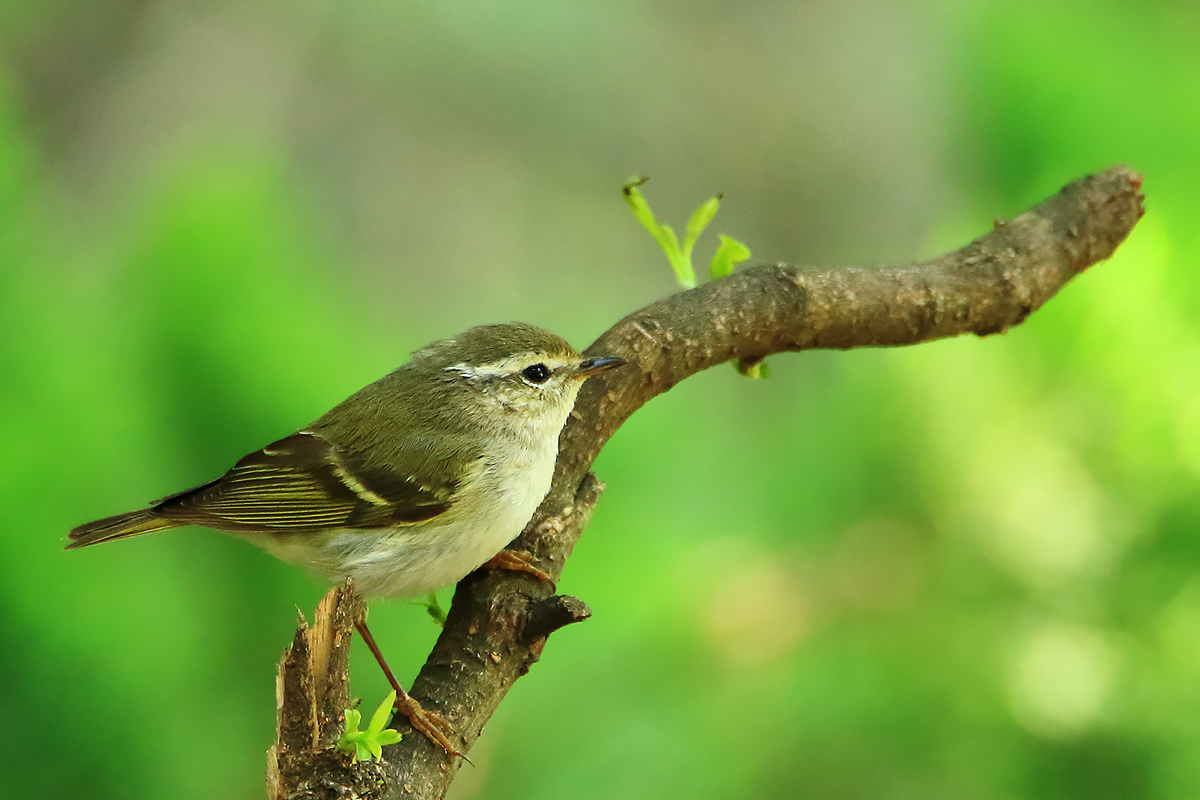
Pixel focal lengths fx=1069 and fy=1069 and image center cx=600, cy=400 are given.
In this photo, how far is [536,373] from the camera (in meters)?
1.29

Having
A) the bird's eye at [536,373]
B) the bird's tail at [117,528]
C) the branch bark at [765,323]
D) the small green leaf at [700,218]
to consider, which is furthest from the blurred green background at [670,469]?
the small green leaf at [700,218]

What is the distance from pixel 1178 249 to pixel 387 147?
1.82 metres

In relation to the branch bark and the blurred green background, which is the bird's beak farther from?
the blurred green background

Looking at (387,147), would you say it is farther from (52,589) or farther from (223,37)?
(52,589)

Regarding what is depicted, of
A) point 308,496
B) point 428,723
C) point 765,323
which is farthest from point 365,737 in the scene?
point 765,323

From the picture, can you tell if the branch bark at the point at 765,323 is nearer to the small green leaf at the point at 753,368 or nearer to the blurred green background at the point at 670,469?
the small green leaf at the point at 753,368

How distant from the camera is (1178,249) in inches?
65.8

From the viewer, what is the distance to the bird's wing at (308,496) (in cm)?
117

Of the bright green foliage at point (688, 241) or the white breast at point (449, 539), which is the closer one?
the white breast at point (449, 539)

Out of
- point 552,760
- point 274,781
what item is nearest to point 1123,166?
point 552,760

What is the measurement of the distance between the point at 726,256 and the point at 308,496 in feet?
1.87

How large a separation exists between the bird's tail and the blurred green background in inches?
6.6

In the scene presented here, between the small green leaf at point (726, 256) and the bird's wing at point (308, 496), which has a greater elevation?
the small green leaf at point (726, 256)

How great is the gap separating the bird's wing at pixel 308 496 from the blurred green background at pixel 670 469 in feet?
0.86
